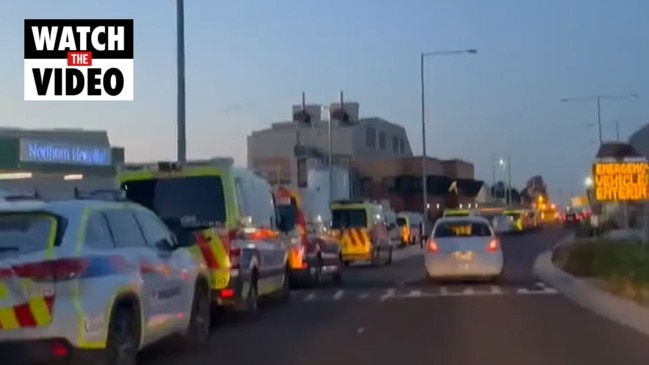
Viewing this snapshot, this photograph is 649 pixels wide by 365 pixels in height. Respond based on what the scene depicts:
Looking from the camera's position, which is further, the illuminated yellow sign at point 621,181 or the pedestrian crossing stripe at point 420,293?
the illuminated yellow sign at point 621,181

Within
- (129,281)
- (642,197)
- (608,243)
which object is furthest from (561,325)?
(642,197)

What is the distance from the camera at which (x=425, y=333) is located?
17125 mm

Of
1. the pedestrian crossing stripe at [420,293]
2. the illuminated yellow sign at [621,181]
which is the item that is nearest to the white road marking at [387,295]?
the pedestrian crossing stripe at [420,293]

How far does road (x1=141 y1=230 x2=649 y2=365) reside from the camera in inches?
568

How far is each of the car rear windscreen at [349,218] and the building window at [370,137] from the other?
220 ft

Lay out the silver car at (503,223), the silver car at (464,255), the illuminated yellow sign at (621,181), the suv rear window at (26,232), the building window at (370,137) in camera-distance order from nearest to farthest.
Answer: the suv rear window at (26,232) < the silver car at (464,255) < the illuminated yellow sign at (621,181) < the silver car at (503,223) < the building window at (370,137)

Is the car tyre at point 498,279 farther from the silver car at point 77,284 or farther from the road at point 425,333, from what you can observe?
the silver car at point 77,284

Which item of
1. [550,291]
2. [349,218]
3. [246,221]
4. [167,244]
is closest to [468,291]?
[550,291]

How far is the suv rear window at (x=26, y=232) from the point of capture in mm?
11508

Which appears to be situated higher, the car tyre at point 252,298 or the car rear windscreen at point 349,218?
the car rear windscreen at point 349,218

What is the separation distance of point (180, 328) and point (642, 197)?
21.3 m

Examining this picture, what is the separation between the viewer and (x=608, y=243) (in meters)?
28.7

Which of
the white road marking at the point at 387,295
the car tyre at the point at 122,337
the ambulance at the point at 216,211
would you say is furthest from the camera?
the white road marking at the point at 387,295

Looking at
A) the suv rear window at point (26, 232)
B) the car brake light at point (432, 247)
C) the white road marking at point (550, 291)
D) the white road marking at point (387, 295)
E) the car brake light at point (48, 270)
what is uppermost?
the suv rear window at point (26, 232)
